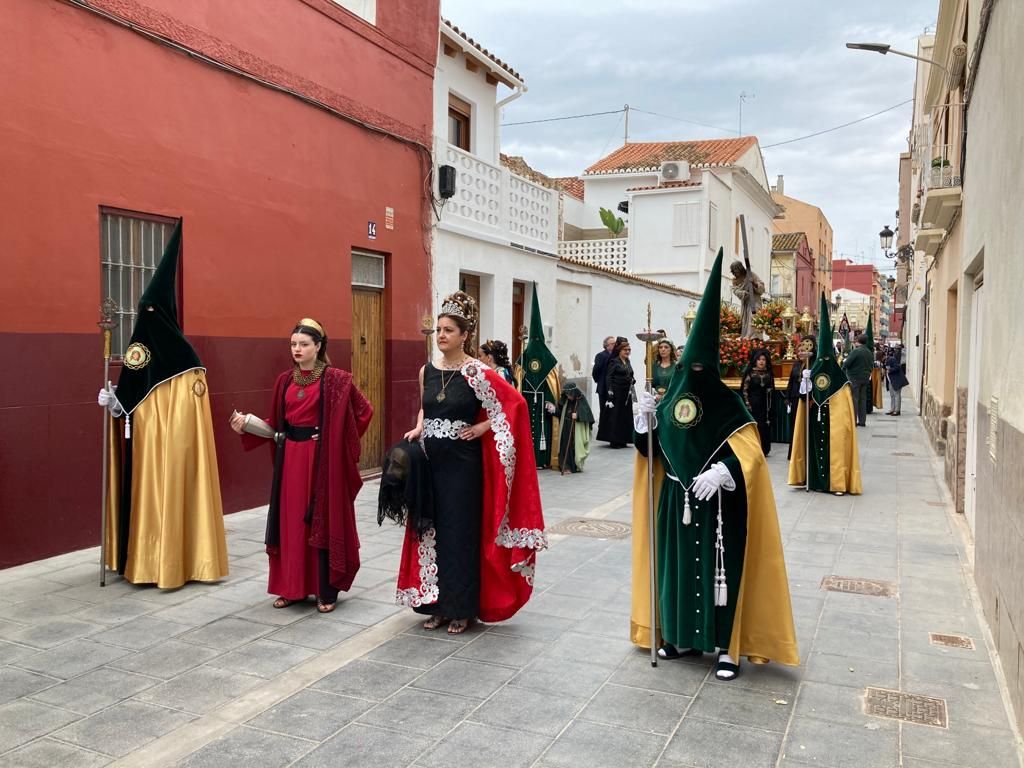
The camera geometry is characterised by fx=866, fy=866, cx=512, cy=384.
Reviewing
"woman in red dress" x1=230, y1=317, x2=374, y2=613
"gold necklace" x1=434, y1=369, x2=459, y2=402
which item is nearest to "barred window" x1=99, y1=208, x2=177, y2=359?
"woman in red dress" x1=230, y1=317, x2=374, y2=613

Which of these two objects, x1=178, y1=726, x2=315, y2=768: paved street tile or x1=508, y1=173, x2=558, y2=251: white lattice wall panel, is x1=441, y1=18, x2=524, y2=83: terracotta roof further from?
x1=178, y1=726, x2=315, y2=768: paved street tile

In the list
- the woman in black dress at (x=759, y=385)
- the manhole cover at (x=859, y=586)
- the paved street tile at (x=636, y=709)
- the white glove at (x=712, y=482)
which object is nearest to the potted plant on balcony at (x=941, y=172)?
the woman in black dress at (x=759, y=385)

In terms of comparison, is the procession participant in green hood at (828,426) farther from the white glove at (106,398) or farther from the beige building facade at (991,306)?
the white glove at (106,398)

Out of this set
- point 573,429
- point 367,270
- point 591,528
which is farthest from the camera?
point 573,429

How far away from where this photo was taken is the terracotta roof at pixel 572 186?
96.2ft

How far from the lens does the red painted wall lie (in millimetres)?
6387

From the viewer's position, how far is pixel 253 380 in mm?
8609

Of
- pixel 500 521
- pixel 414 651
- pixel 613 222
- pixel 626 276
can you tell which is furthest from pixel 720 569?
pixel 613 222

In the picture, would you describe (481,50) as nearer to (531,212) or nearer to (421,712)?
(531,212)

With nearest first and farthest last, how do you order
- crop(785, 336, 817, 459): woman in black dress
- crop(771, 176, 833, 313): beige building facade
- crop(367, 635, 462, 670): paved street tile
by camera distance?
1. crop(367, 635, 462, 670): paved street tile
2. crop(785, 336, 817, 459): woman in black dress
3. crop(771, 176, 833, 313): beige building facade

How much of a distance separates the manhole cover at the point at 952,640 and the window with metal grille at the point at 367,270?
7.19m

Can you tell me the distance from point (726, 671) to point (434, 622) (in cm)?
175

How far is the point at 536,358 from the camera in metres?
11.6

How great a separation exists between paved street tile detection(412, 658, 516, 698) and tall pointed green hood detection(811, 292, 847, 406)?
668 cm
